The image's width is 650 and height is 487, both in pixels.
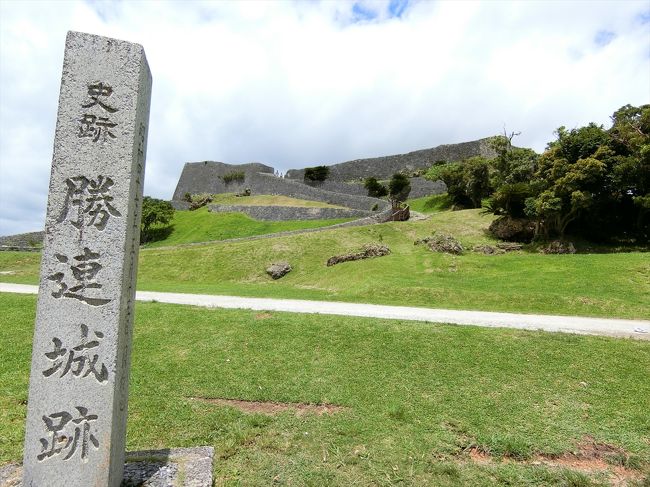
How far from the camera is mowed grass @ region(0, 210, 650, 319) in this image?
14.4 meters

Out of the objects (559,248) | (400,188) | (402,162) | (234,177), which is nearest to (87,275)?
(559,248)

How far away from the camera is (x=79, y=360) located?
3.46m

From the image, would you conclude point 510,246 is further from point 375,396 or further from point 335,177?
point 335,177

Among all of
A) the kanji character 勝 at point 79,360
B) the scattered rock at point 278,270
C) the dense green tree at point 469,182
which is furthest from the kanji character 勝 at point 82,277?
Result: the dense green tree at point 469,182

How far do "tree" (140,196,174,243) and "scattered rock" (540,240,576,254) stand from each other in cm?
3648

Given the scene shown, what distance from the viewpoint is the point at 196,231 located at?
4212cm

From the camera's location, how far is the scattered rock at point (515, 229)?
2772 centimetres

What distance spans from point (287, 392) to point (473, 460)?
9.57 ft

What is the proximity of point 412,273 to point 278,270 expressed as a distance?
815cm

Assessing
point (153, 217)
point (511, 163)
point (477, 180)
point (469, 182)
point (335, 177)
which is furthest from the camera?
point (335, 177)

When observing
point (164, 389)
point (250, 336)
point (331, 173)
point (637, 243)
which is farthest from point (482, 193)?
point (164, 389)

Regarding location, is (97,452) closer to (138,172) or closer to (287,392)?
(138,172)

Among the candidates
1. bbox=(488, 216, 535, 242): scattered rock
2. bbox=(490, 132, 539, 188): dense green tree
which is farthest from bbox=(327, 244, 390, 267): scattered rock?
bbox=(490, 132, 539, 188): dense green tree

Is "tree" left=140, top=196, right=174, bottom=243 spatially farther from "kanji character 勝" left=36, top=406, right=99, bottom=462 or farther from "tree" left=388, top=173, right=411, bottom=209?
"kanji character 勝" left=36, top=406, right=99, bottom=462
